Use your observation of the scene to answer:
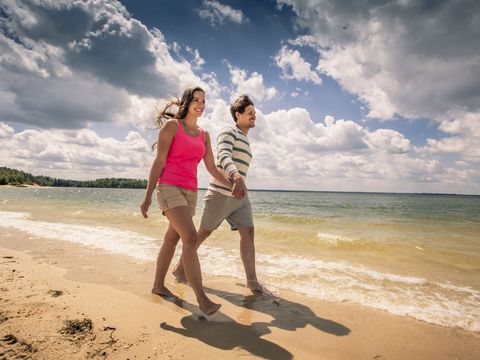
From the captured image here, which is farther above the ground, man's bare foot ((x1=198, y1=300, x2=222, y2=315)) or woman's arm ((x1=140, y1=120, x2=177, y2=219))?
woman's arm ((x1=140, y1=120, x2=177, y2=219))

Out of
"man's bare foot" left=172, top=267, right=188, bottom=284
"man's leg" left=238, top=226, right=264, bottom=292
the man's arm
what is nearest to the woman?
the man's arm

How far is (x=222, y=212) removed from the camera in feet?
12.1

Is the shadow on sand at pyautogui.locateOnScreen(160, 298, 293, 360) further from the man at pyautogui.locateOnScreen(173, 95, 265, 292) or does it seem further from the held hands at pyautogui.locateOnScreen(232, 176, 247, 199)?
the held hands at pyautogui.locateOnScreen(232, 176, 247, 199)

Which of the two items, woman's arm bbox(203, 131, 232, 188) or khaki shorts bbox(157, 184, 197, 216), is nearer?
khaki shorts bbox(157, 184, 197, 216)

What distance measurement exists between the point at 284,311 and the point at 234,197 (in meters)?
1.36

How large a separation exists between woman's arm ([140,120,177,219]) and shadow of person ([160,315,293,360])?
1.13 meters

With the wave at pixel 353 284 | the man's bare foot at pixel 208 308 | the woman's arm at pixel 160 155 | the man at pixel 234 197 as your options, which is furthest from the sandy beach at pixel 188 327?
the woman's arm at pixel 160 155

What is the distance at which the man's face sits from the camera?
3.83m

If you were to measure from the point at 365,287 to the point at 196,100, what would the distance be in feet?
10.9

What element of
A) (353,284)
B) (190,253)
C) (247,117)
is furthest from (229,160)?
(353,284)

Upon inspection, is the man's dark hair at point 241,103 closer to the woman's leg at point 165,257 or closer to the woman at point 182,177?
the woman at point 182,177

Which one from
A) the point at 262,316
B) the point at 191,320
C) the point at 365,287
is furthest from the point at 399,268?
the point at 191,320

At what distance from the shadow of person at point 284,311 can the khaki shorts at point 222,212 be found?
852 millimetres

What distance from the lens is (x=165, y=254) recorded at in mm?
3381
